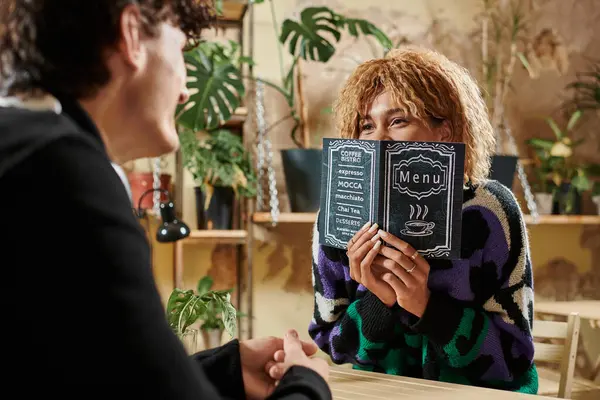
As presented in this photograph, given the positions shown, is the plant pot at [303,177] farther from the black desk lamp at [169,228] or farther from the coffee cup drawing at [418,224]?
the coffee cup drawing at [418,224]

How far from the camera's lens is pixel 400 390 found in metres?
1.17

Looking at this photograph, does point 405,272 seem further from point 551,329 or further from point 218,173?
point 218,173

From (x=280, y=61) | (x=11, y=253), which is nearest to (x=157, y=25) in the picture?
(x=11, y=253)

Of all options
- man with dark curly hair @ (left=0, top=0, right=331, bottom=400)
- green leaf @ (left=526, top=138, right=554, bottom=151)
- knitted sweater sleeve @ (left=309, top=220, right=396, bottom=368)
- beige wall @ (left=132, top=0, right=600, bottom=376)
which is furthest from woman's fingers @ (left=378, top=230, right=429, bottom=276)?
green leaf @ (left=526, top=138, right=554, bottom=151)

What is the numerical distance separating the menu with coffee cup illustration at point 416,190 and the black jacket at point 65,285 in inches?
30.2

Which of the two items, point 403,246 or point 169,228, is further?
point 169,228

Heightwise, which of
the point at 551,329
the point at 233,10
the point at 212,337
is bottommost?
the point at 212,337

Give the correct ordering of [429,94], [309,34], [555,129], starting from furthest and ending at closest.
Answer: [555,129], [309,34], [429,94]

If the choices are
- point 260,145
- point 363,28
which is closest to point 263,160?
A: point 260,145

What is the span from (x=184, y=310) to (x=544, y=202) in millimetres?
2213

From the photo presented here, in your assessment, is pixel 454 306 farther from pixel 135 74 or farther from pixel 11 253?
pixel 11 253

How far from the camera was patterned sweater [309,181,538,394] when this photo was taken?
132 cm

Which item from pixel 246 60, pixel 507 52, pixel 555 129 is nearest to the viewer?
pixel 246 60

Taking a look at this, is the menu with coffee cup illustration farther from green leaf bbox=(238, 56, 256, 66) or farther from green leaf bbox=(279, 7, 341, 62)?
green leaf bbox=(238, 56, 256, 66)
